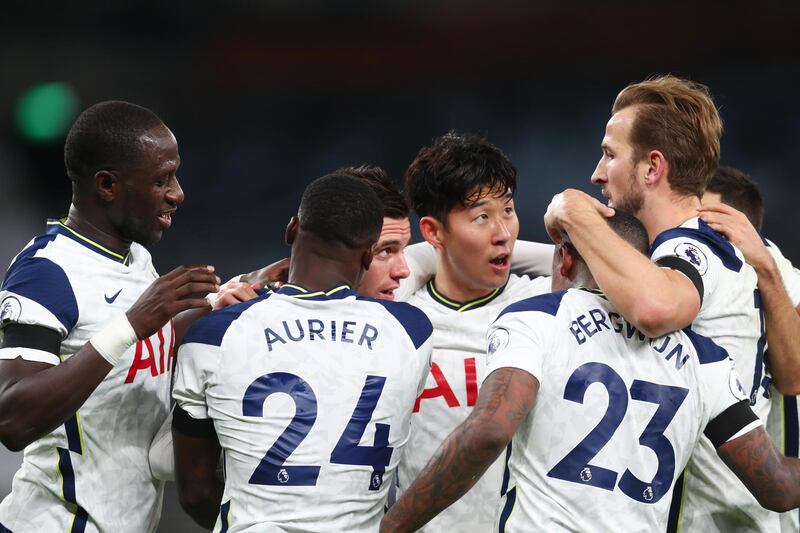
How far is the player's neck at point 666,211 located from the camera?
3293 millimetres

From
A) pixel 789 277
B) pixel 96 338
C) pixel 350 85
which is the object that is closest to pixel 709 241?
pixel 789 277

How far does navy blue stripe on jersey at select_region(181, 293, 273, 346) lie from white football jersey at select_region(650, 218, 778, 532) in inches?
53.5

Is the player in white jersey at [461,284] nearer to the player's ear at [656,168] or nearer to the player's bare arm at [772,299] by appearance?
the player's ear at [656,168]

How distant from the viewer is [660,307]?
2.59m

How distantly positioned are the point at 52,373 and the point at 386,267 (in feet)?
4.71

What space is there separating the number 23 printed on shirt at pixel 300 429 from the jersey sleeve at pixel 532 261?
4.67 feet

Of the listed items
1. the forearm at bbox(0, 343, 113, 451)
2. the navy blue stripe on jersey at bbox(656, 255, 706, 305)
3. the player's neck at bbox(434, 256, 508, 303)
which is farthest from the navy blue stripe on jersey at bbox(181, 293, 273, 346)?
the navy blue stripe on jersey at bbox(656, 255, 706, 305)

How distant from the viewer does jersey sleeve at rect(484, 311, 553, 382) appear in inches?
99.3

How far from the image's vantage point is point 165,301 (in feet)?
8.79

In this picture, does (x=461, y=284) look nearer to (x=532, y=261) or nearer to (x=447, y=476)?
(x=532, y=261)

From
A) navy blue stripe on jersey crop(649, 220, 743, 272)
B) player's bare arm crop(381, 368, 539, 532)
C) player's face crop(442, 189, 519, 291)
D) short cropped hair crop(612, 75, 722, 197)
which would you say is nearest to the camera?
player's bare arm crop(381, 368, 539, 532)

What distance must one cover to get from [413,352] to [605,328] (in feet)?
1.85

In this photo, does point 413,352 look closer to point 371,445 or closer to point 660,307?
point 371,445

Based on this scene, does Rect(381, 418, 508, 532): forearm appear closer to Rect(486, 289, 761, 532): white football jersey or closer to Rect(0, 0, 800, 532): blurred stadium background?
Rect(486, 289, 761, 532): white football jersey
